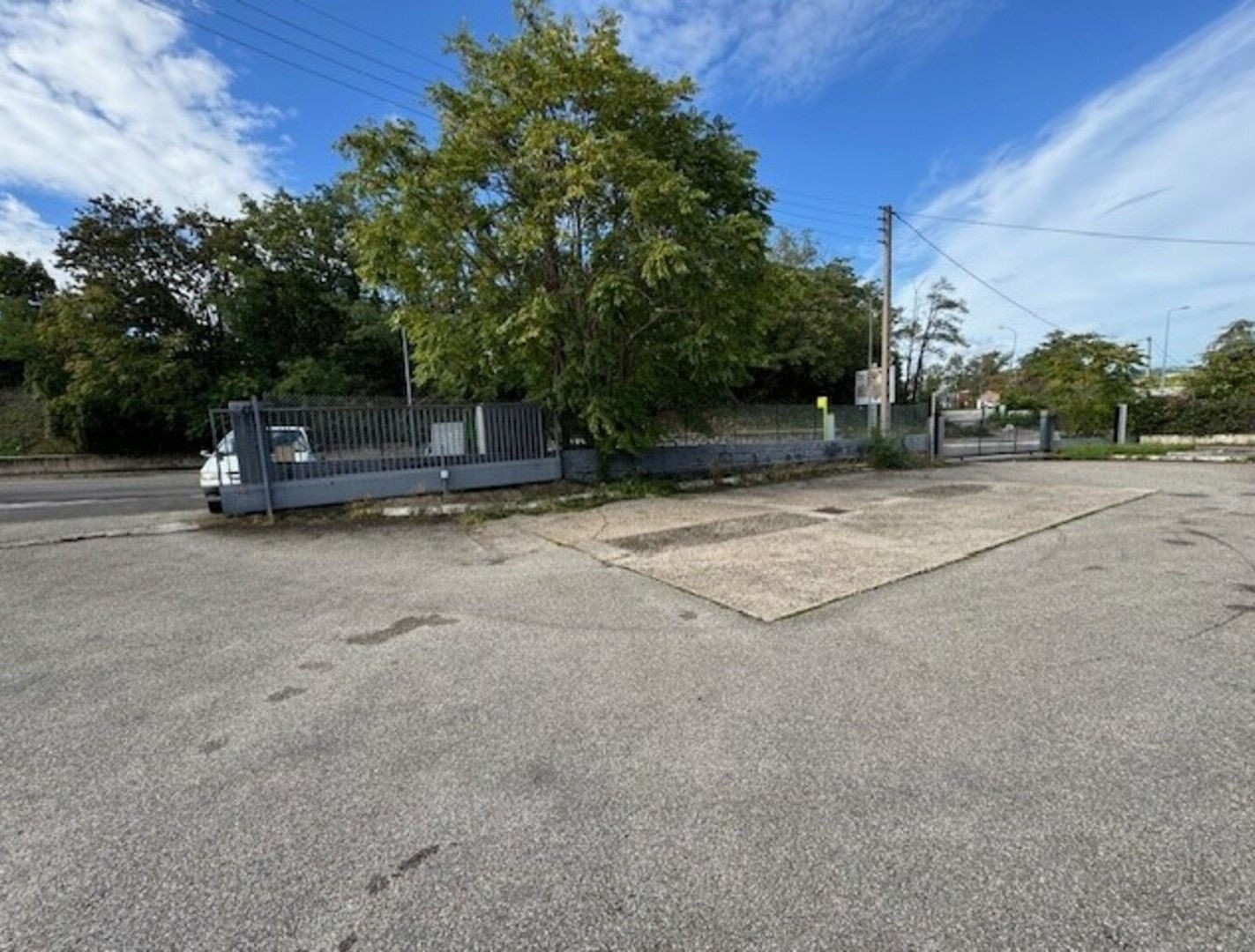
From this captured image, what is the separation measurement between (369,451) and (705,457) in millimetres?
7179

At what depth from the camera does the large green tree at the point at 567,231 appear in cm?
873

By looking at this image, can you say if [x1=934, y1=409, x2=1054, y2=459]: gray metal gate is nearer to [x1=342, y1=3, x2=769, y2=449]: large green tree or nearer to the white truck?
[x1=342, y1=3, x2=769, y2=449]: large green tree

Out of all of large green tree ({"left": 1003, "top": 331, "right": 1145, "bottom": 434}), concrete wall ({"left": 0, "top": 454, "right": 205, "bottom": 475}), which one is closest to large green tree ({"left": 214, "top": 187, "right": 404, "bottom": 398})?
concrete wall ({"left": 0, "top": 454, "right": 205, "bottom": 475})

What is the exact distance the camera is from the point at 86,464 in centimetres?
2103

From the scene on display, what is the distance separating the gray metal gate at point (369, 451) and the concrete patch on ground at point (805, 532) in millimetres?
2250

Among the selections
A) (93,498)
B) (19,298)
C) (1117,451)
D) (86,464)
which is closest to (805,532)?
(93,498)

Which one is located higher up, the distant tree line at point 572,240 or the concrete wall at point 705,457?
the distant tree line at point 572,240

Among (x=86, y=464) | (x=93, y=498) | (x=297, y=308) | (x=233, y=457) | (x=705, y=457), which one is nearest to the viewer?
(x=233, y=457)

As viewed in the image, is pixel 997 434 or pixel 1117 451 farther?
pixel 997 434

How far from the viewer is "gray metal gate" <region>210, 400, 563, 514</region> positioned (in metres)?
8.43

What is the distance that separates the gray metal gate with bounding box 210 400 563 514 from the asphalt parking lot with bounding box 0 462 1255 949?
3.85 m

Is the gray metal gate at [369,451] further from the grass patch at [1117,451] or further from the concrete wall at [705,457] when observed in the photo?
the grass patch at [1117,451]

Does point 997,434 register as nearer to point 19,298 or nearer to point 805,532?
point 805,532

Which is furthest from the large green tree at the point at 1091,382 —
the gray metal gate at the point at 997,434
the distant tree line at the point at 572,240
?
the distant tree line at the point at 572,240
